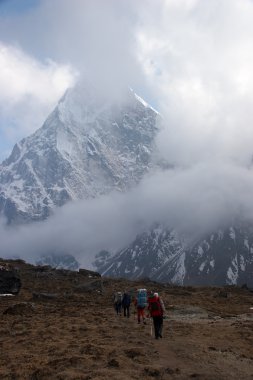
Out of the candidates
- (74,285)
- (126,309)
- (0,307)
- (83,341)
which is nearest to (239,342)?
(83,341)

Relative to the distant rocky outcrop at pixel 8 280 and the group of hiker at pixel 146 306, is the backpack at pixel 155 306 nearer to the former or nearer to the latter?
the group of hiker at pixel 146 306

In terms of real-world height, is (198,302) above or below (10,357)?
above

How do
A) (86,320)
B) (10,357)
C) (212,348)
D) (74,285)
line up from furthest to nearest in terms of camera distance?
1. (74,285)
2. (86,320)
3. (212,348)
4. (10,357)

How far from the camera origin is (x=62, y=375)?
55.4 ft

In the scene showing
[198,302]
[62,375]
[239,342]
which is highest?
[198,302]

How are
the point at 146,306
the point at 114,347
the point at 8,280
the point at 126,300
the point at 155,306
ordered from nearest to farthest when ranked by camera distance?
the point at 114,347, the point at 155,306, the point at 146,306, the point at 126,300, the point at 8,280

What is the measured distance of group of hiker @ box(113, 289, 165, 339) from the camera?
25969mm

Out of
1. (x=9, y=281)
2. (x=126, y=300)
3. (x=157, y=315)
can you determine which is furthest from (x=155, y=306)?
(x=9, y=281)

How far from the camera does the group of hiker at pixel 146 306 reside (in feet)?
85.2

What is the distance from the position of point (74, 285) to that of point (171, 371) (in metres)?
52.4

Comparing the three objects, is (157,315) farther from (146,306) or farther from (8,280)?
(8,280)

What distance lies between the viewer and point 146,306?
1412 inches

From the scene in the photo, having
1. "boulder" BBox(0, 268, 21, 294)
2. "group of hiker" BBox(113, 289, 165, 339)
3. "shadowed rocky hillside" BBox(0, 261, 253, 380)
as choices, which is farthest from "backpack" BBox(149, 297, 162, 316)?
"boulder" BBox(0, 268, 21, 294)

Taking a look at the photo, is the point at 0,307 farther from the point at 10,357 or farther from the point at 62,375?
the point at 62,375
